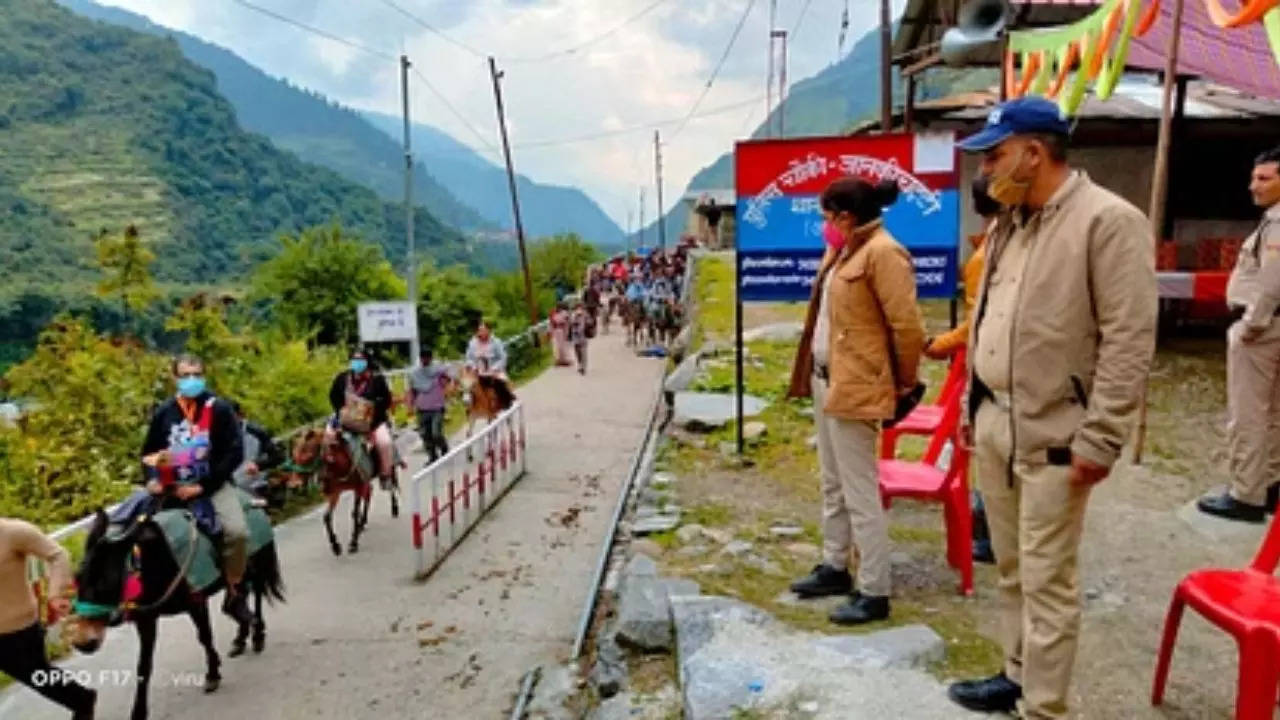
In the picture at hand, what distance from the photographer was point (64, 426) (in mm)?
11156

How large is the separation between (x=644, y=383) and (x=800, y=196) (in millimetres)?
13560

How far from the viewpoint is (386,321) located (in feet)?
61.4

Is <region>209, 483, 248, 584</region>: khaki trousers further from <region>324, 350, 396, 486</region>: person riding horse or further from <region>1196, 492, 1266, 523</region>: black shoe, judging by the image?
<region>1196, 492, 1266, 523</region>: black shoe

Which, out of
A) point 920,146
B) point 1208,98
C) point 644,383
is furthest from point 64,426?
point 1208,98

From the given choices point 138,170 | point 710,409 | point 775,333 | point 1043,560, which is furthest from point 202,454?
point 138,170

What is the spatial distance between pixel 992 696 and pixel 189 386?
488cm

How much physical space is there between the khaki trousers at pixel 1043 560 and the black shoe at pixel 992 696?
225mm

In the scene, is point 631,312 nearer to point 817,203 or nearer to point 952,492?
point 817,203

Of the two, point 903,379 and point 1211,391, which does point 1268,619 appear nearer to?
point 903,379

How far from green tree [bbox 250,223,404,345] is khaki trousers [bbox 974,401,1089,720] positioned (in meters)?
24.0

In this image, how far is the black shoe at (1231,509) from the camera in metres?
5.16

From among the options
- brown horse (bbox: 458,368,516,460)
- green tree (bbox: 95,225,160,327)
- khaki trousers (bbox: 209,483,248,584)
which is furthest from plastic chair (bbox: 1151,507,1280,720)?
green tree (bbox: 95,225,160,327)

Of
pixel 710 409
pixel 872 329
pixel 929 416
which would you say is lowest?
pixel 710 409

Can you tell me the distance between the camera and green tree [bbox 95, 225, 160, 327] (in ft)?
49.2
